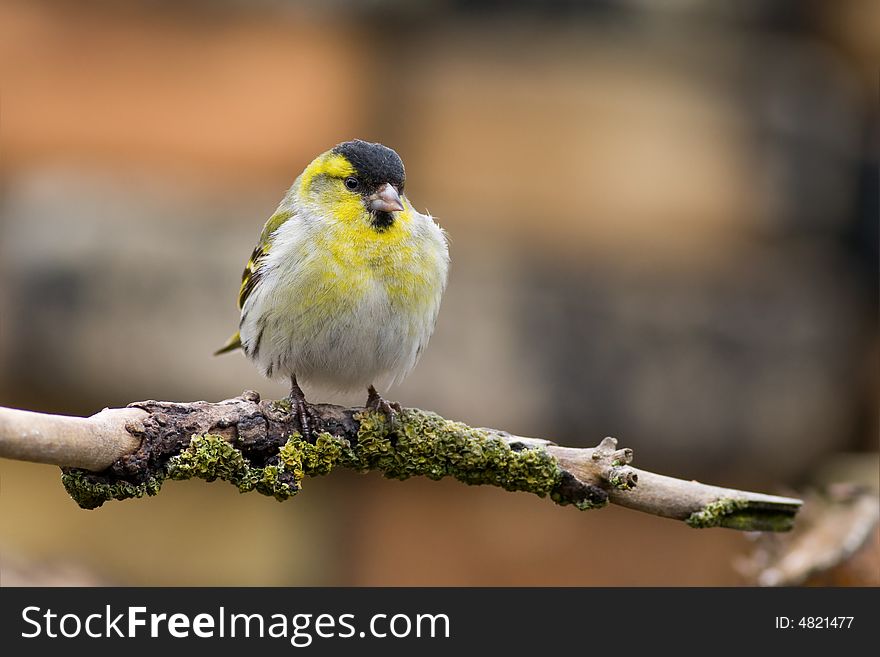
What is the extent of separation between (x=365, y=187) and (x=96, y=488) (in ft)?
4.94

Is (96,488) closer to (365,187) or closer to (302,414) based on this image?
(302,414)

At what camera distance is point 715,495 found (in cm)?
289

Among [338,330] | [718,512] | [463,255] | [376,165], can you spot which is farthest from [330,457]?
[463,255]

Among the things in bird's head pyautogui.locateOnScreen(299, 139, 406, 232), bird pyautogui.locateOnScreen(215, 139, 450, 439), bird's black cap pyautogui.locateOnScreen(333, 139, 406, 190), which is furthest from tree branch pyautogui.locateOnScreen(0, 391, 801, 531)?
bird's black cap pyautogui.locateOnScreen(333, 139, 406, 190)

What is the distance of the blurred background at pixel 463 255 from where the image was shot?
6.24 meters

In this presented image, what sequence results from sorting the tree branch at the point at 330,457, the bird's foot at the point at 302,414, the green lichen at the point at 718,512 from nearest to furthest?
the tree branch at the point at 330,457, the green lichen at the point at 718,512, the bird's foot at the point at 302,414

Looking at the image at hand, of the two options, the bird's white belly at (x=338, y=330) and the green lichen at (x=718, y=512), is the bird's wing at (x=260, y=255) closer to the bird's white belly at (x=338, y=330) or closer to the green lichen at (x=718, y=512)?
the bird's white belly at (x=338, y=330)

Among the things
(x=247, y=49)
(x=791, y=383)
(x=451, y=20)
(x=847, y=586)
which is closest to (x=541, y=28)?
(x=451, y=20)

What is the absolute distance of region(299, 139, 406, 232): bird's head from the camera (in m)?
3.66

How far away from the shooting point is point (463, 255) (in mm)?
6594

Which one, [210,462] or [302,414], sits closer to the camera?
[210,462]

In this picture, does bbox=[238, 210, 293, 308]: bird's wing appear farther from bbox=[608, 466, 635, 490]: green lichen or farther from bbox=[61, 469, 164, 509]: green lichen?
bbox=[608, 466, 635, 490]: green lichen

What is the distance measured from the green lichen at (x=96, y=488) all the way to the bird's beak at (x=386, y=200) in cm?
135

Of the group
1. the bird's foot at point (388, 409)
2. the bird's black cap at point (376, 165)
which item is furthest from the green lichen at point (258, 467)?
the bird's black cap at point (376, 165)
